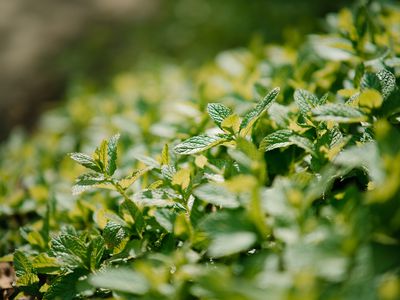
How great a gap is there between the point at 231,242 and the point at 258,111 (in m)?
0.58

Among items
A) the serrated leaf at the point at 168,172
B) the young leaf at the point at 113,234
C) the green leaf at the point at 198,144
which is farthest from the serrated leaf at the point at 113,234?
the green leaf at the point at 198,144

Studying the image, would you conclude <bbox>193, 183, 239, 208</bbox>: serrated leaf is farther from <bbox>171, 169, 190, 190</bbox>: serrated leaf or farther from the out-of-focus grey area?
the out-of-focus grey area

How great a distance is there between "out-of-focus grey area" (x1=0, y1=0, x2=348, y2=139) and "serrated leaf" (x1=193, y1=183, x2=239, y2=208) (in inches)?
79.5

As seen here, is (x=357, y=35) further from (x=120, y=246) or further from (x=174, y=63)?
(x=174, y=63)

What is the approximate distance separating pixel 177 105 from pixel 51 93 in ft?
7.22

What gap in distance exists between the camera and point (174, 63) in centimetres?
346

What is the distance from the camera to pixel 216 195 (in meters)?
1.23

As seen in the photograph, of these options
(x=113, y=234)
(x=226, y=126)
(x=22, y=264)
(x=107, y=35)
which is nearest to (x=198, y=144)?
(x=226, y=126)

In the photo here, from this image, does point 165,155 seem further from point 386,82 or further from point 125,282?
point 386,82

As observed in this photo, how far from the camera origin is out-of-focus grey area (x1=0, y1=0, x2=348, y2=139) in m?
3.49

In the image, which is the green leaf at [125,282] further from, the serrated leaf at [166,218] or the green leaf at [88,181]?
the green leaf at [88,181]

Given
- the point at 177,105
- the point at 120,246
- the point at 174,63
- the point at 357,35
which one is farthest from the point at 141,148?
the point at 174,63

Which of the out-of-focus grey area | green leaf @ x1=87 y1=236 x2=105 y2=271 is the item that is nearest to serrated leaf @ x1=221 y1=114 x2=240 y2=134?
green leaf @ x1=87 y1=236 x2=105 y2=271

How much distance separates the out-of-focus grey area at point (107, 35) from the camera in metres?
3.49
